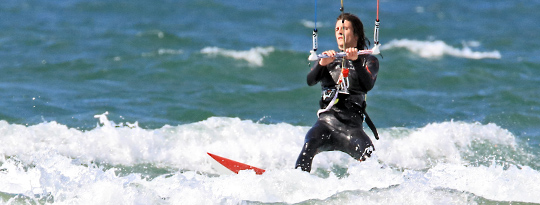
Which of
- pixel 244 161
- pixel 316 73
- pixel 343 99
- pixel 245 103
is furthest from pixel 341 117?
pixel 245 103

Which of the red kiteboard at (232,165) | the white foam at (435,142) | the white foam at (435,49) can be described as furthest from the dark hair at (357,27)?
the white foam at (435,49)

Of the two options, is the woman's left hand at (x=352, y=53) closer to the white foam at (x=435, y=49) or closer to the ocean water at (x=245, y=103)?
the ocean water at (x=245, y=103)

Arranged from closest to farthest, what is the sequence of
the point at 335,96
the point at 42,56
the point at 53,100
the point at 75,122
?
the point at 335,96 < the point at 75,122 < the point at 53,100 < the point at 42,56

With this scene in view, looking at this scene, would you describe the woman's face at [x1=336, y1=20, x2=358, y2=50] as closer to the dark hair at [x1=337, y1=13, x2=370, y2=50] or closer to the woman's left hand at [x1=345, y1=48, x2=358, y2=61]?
the dark hair at [x1=337, y1=13, x2=370, y2=50]

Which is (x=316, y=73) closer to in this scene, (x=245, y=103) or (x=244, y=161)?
(x=244, y=161)

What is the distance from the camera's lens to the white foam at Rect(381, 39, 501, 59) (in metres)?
12.8

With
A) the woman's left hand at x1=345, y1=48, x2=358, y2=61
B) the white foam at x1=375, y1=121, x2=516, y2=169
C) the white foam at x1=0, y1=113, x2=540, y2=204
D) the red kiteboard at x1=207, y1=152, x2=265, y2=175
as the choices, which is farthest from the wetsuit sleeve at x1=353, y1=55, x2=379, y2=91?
the white foam at x1=375, y1=121, x2=516, y2=169

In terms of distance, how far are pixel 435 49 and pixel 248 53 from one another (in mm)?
3510

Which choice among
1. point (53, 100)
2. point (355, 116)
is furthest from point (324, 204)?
Answer: point (53, 100)

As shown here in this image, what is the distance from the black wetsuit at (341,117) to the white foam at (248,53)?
6.28 metres

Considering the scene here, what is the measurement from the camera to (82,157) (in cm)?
725

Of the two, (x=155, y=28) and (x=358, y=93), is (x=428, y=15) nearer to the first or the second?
(x=155, y=28)

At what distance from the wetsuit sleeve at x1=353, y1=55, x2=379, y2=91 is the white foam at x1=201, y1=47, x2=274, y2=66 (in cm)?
645

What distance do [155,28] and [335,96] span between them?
29.9ft
